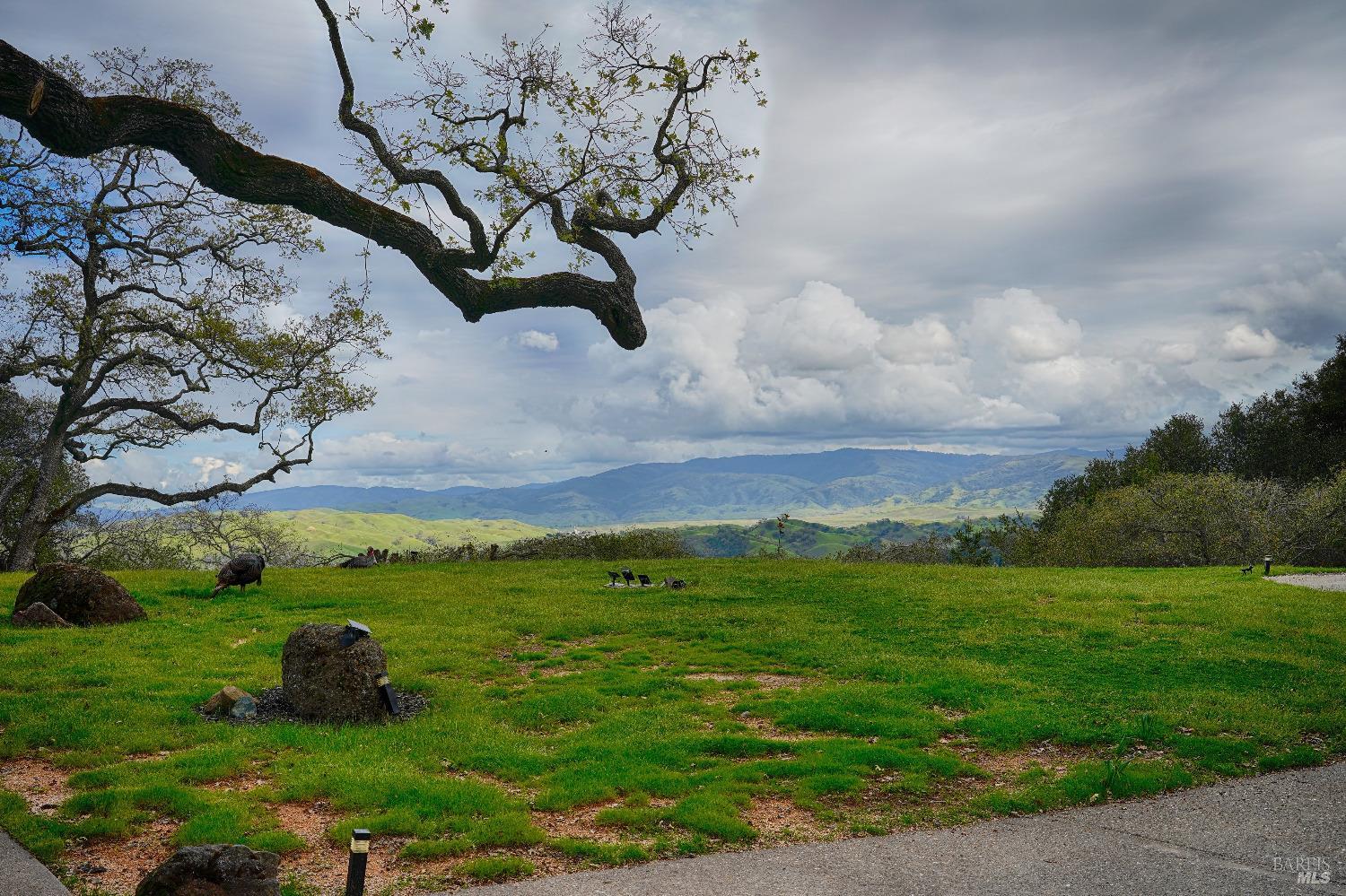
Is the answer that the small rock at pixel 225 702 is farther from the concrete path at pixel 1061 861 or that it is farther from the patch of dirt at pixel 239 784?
the concrete path at pixel 1061 861

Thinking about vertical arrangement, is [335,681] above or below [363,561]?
below

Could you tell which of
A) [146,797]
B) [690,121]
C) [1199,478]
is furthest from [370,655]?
[1199,478]

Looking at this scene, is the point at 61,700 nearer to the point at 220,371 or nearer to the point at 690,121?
the point at 690,121

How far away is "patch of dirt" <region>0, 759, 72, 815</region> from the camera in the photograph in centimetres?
962

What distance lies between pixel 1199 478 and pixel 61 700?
5172 centimetres

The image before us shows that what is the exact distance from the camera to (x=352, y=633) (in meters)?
13.6

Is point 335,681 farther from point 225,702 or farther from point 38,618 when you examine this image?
point 38,618

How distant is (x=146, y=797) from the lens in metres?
9.62

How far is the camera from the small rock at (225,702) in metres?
13.6

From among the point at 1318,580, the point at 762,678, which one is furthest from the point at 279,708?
the point at 1318,580

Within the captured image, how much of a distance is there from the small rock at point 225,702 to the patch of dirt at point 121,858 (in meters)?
4.76

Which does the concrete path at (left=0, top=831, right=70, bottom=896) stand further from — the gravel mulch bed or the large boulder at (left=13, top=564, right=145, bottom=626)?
the large boulder at (left=13, top=564, right=145, bottom=626)

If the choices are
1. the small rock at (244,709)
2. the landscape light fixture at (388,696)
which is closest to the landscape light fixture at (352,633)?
the landscape light fixture at (388,696)

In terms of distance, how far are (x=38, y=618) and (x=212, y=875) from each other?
1790 cm
